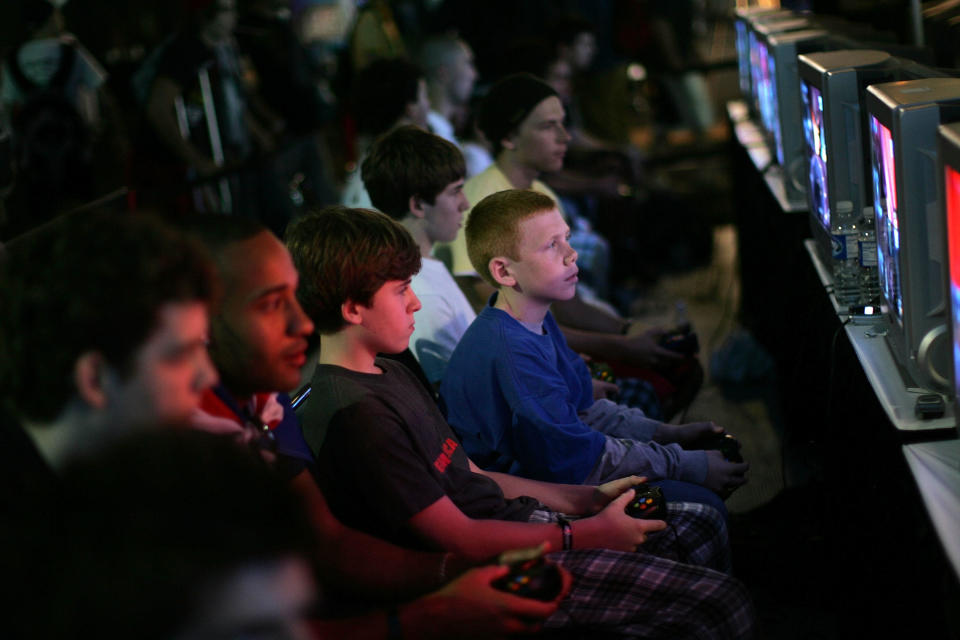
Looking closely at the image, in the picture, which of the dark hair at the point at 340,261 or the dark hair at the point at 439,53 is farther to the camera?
the dark hair at the point at 439,53

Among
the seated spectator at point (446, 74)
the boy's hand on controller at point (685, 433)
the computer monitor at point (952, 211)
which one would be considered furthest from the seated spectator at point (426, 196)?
the seated spectator at point (446, 74)

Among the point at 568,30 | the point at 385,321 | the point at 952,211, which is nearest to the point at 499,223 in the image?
the point at 385,321

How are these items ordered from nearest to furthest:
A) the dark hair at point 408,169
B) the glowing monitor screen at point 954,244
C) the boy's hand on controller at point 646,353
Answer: the glowing monitor screen at point 954,244, the dark hair at point 408,169, the boy's hand on controller at point 646,353

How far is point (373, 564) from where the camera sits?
70.0 inches

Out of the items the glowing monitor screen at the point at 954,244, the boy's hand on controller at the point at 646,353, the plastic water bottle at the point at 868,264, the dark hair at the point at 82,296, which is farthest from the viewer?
the boy's hand on controller at the point at 646,353

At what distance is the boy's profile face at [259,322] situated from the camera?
1659 millimetres

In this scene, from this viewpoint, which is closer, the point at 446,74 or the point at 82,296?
the point at 82,296

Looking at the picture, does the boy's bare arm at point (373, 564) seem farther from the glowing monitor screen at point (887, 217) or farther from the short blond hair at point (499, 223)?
the glowing monitor screen at point (887, 217)

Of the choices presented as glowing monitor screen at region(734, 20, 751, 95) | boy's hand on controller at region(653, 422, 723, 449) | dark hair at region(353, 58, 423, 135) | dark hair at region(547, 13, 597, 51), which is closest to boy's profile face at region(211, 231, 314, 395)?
boy's hand on controller at region(653, 422, 723, 449)

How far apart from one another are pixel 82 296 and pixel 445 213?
1868 mm

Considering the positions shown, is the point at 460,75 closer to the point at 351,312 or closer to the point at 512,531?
the point at 351,312

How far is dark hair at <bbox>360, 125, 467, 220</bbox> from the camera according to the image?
118 inches

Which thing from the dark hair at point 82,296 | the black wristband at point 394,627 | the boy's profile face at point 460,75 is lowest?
the black wristband at point 394,627

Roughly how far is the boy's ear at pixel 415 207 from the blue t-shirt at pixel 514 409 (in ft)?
2.01
